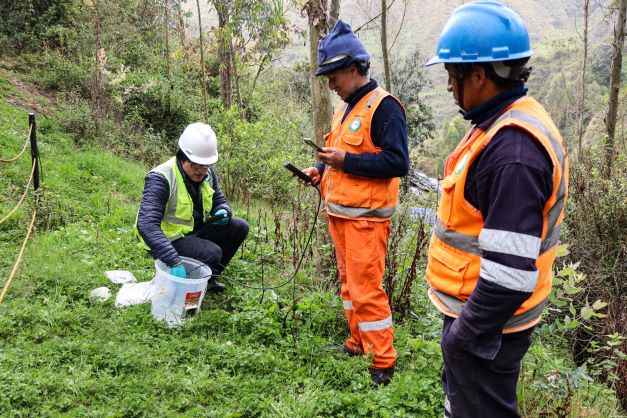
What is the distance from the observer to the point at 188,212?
13.3ft

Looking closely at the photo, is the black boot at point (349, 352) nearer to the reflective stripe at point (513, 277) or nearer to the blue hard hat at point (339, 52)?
the blue hard hat at point (339, 52)

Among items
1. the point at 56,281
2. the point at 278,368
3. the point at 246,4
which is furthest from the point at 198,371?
the point at 246,4

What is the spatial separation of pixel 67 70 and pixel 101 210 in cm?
703

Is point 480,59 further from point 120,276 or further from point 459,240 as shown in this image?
point 120,276

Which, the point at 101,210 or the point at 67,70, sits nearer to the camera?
the point at 101,210

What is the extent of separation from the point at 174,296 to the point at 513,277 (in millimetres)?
2796

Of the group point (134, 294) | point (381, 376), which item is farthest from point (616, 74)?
point (134, 294)

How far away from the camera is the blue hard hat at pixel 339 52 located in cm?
298

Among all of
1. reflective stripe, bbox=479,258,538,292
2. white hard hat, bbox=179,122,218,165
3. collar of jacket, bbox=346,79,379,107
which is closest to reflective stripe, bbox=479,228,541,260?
reflective stripe, bbox=479,258,538,292

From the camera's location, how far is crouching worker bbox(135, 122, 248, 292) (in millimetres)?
3697

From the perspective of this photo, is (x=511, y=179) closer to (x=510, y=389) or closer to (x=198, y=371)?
(x=510, y=389)

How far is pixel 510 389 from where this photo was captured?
1.77m

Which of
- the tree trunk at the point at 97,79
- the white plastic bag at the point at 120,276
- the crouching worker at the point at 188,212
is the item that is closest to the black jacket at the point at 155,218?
the crouching worker at the point at 188,212

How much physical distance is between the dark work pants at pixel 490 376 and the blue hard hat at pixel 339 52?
6.22 ft
